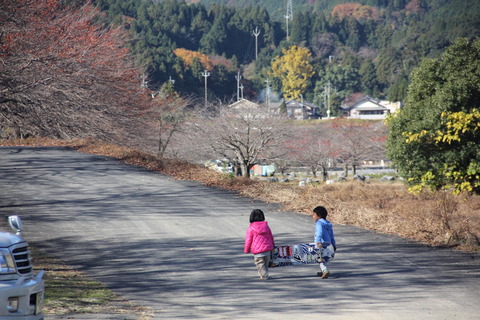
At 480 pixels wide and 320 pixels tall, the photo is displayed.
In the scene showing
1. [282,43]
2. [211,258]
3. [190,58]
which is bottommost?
[211,258]

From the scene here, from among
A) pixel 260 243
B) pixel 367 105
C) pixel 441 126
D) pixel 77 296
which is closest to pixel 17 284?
pixel 77 296

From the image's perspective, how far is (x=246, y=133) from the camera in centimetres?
3441

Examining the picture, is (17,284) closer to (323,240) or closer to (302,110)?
(323,240)

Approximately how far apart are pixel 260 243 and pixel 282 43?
4755 inches

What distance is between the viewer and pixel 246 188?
1714 centimetres

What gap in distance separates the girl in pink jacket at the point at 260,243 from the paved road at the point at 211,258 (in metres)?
0.27

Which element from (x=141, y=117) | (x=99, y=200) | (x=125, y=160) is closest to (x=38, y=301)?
(x=99, y=200)

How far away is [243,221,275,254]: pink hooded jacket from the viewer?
28.6 ft

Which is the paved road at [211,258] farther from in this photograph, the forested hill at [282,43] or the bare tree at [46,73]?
the forested hill at [282,43]

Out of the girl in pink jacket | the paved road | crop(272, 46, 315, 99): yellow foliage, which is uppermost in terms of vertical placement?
crop(272, 46, 315, 99): yellow foliage

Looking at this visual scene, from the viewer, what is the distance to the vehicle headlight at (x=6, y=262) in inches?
213

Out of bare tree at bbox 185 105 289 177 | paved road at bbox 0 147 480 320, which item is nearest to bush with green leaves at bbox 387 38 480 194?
paved road at bbox 0 147 480 320

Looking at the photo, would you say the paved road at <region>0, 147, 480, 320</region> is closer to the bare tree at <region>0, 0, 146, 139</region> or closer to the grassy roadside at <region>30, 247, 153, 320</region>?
the grassy roadside at <region>30, 247, 153, 320</region>

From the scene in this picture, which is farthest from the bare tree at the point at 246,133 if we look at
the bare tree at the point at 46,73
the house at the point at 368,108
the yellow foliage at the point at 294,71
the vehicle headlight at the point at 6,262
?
the yellow foliage at the point at 294,71
